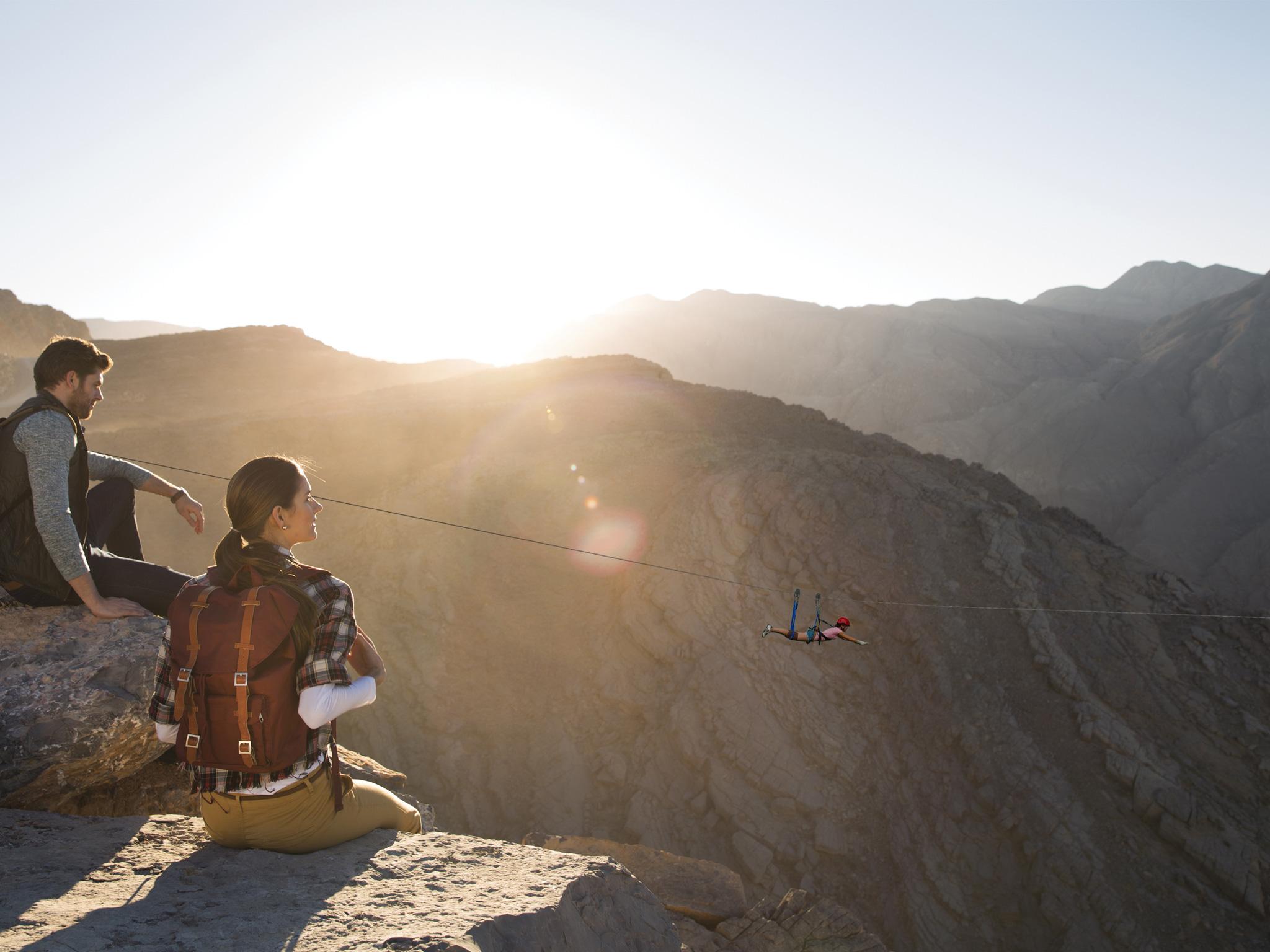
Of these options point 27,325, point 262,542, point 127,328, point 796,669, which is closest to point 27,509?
point 262,542

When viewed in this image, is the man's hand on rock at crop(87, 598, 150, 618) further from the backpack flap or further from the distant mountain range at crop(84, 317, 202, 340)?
the distant mountain range at crop(84, 317, 202, 340)

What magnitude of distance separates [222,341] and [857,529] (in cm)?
3009

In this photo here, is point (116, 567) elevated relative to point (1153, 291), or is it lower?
lower

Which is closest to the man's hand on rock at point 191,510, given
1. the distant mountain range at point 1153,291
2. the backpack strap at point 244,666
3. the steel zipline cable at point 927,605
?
the backpack strap at point 244,666

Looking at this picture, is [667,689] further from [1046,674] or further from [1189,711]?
[1189,711]

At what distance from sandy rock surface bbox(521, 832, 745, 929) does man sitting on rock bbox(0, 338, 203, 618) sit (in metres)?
3.60

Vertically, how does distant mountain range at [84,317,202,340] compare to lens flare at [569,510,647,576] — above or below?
above

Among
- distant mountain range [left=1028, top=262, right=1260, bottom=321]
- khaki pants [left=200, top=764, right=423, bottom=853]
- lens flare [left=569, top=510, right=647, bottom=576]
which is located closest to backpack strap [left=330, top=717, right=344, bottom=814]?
khaki pants [left=200, top=764, right=423, bottom=853]

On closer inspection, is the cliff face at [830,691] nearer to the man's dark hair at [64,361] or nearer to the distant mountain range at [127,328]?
the man's dark hair at [64,361]

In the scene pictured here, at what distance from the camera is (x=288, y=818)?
2791mm

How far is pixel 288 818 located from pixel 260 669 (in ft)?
2.37

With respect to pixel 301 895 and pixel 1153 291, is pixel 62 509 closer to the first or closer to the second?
pixel 301 895

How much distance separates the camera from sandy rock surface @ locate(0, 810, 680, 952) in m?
2.25

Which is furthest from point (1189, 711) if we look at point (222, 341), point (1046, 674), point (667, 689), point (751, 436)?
point (222, 341)
